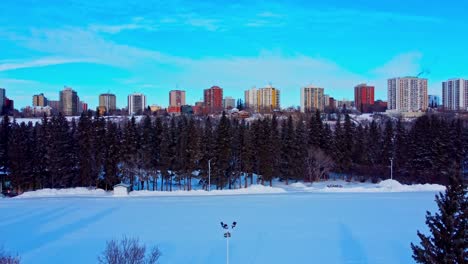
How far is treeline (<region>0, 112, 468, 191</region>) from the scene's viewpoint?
4616cm

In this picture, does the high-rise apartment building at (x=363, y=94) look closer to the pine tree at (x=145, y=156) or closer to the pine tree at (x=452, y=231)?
the pine tree at (x=145, y=156)

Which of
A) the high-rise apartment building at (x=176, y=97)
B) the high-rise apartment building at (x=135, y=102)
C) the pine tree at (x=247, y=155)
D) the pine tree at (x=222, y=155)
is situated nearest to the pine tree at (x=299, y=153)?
the pine tree at (x=247, y=155)

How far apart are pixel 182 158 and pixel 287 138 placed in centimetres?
1441

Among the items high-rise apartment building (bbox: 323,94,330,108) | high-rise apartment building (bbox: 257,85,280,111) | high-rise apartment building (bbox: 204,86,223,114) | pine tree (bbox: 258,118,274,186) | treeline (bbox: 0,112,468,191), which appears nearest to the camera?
treeline (bbox: 0,112,468,191)

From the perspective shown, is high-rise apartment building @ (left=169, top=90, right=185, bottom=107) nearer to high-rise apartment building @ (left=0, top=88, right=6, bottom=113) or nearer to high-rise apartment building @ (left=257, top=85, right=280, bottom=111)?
high-rise apartment building @ (left=257, top=85, right=280, bottom=111)

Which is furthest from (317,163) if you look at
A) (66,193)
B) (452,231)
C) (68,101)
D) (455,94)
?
(68,101)

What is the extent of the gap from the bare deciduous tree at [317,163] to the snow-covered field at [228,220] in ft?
42.4

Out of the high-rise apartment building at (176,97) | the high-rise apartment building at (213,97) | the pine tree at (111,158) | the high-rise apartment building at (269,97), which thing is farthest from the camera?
the high-rise apartment building at (176,97)

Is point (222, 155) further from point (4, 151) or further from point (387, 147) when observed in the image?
point (4, 151)

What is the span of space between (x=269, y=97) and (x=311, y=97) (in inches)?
683

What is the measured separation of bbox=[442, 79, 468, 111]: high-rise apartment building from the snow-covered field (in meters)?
132

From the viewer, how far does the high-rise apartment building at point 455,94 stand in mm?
149750

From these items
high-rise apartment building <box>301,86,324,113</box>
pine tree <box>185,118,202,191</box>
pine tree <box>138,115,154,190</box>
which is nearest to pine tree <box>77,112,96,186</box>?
pine tree <box>138,115,154,190</box>

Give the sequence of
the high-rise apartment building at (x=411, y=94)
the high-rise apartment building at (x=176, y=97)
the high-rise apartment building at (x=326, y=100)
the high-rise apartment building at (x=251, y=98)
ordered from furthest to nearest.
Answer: the high-rise apartment building at (x=176, y=97) < the high-rise apartment building at (x=251, y=98) < the high-rise apartment building at (x=326, y=100) < the high-rise apartment building at (x=411, y=94)
